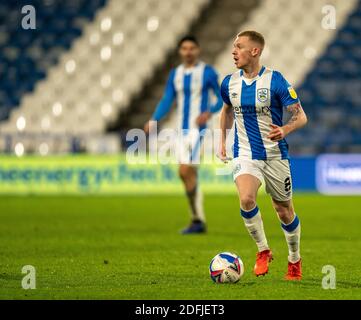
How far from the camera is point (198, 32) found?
1030 inches

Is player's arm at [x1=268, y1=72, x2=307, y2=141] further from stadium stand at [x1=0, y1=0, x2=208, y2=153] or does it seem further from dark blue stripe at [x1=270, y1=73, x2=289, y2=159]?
stadium stand at [x1=0, y1=0, x2=208, y2=153]

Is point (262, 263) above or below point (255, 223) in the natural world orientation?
below

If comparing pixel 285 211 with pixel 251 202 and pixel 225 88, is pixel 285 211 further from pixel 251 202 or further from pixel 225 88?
pixel 225 88

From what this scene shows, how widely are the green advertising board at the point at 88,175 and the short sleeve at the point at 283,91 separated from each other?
12028 mm

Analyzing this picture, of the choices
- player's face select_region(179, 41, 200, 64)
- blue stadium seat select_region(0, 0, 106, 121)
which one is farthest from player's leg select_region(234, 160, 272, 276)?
blue stadium seat select_region(0, 0, 106, 121)

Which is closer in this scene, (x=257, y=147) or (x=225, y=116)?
(x=257, y=147)

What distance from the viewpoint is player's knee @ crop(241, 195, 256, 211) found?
7.65m

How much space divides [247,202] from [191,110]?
488cm

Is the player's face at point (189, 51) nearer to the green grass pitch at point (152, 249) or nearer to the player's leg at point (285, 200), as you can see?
the green grass pitch at point (152, 249)

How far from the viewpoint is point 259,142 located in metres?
7.82

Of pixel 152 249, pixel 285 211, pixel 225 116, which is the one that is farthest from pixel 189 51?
pixel 285 211

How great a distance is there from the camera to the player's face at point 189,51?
1197 cm

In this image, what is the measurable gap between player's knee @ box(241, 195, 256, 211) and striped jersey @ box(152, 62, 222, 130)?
15.3 feet

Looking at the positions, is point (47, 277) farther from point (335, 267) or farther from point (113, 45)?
point (113, 45)
